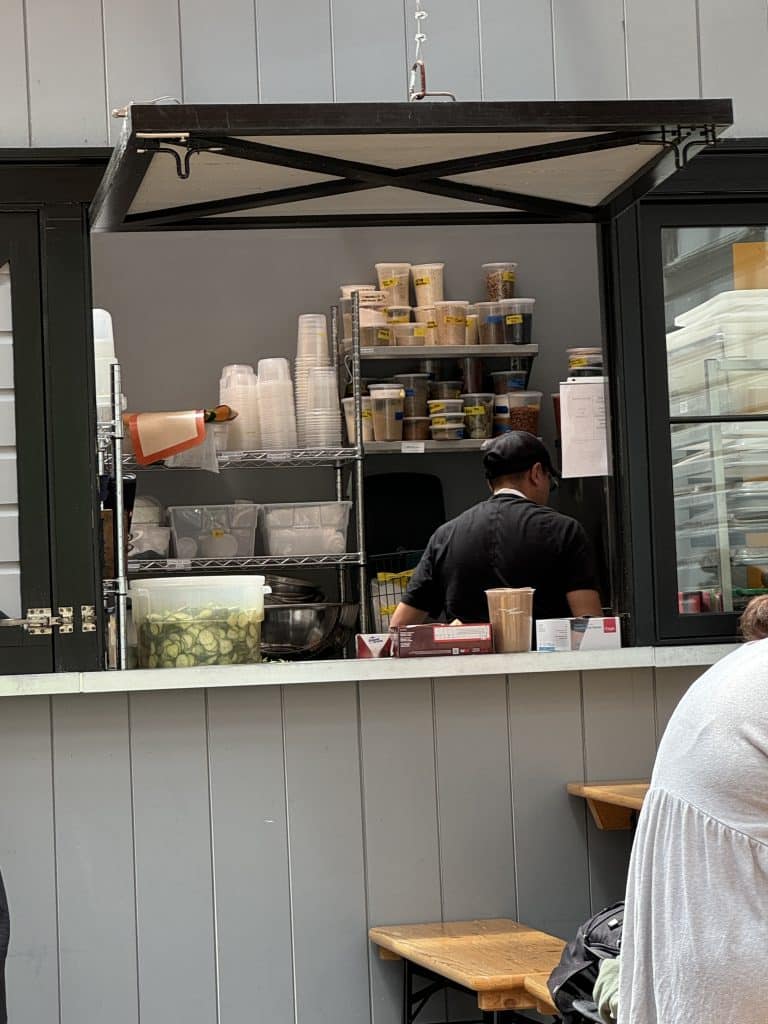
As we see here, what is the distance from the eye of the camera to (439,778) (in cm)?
366

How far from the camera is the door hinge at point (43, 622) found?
11.4ft

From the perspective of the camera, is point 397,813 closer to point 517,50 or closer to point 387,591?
point 387,591

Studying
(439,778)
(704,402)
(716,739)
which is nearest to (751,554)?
(704,402)

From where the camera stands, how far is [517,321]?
5.31m

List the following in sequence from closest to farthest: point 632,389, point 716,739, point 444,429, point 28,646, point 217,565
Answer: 1. point 716,739
2. point 28,646
3. point 632,389
4. point 217,565
5. point 444,429

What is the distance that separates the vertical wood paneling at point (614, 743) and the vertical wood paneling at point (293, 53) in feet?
5.51

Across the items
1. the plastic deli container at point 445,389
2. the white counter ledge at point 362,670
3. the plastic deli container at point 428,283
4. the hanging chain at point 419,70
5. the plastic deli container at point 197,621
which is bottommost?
the white counter ledge at point 362,670

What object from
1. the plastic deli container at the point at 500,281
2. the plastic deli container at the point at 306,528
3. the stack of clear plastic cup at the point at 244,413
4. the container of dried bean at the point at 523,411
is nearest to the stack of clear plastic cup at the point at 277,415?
the stack of clear plastic cup at the point at 244,413

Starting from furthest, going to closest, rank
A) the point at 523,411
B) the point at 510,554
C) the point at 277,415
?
the point at 523,411, the point at 277,415, the point at 510,554

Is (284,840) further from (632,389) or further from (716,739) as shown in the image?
(716,739)

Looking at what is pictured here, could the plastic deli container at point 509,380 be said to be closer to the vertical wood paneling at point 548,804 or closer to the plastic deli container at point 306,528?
the plastic deli container at point 306,528

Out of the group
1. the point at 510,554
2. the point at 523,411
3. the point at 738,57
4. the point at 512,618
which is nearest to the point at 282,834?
the point at 512,618

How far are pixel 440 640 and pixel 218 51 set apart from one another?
160 centimetres

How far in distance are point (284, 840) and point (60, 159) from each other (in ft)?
5.89
